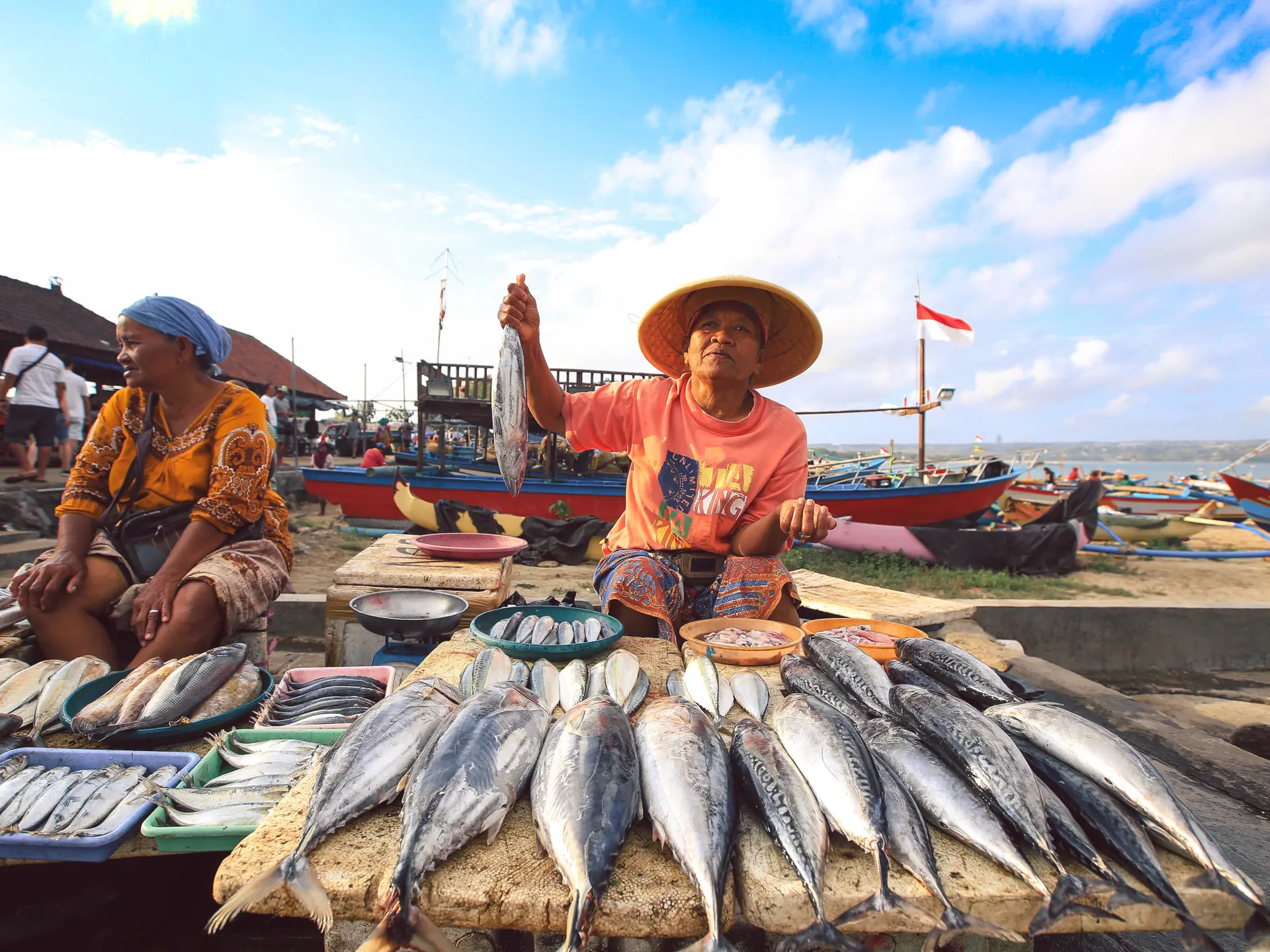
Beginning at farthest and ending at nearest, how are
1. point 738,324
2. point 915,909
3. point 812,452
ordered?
point 812,452
point 738,324
point 915,909

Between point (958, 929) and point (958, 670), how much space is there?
1.17 m

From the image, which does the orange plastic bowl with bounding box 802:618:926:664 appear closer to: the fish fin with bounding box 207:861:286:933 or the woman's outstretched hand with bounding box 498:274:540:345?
the woman's outstretched hand with bounding box 498:274:540:345

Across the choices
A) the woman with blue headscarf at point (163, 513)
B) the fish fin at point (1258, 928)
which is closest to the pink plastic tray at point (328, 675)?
the woman with blue headscarf at point (163, 513)

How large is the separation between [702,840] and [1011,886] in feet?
2.16

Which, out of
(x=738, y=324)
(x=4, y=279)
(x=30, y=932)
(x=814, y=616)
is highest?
(x=4, y=279)

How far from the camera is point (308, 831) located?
130cm

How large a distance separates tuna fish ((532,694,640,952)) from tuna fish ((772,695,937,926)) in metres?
0.46

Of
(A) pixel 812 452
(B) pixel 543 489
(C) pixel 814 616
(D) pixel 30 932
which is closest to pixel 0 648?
(D) pixel 30 932

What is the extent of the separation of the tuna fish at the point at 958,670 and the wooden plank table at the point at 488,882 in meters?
1.28

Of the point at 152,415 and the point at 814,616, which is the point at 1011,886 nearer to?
the point at 814,616

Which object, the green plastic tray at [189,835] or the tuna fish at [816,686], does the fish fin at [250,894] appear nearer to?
the green plastic tray at [189,835]

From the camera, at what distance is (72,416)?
11.2 metres

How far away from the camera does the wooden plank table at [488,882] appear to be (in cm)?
118

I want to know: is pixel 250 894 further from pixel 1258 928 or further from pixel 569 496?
pixel 569 496
